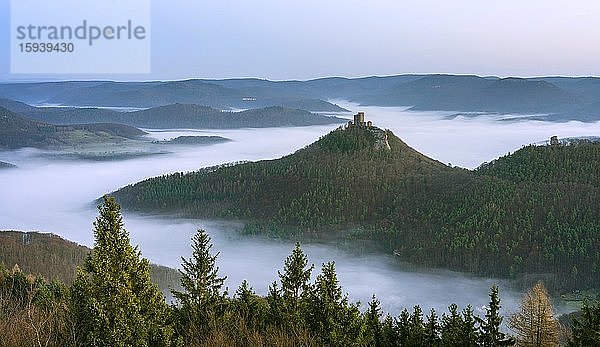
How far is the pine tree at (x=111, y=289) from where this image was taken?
2158 cm

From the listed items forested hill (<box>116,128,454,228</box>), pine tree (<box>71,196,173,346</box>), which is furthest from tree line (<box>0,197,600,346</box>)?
forested hill (<box>116,128,454,228</box>)

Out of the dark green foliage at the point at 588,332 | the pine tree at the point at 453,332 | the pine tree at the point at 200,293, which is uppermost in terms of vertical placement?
the pine tree at the point at 200,293

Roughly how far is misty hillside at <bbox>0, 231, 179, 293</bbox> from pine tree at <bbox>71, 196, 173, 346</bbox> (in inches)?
3225

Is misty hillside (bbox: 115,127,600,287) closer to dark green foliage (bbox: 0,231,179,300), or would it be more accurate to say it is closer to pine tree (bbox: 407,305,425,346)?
dark green foliage (bbox: 0,231,179,300)

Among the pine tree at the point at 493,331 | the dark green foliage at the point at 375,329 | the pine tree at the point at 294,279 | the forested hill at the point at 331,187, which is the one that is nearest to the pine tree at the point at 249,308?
the pine tree at the point at 294,279

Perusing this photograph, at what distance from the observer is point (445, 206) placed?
489ft

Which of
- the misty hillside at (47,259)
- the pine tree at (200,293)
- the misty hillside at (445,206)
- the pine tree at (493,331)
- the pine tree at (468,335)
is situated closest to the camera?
the pine tree at (200,293)

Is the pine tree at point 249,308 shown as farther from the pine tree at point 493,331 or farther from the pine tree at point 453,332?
the pine tree at point 493,331

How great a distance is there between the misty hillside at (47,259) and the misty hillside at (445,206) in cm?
5506

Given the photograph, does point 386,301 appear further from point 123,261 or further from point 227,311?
point 123,261

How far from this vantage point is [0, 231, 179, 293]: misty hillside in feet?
345

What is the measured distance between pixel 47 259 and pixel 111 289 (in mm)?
100799

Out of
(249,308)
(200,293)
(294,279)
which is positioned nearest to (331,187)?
(249,308)

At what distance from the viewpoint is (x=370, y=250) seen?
154m
